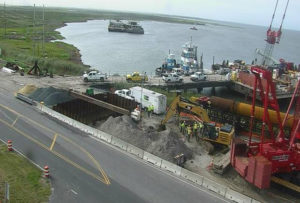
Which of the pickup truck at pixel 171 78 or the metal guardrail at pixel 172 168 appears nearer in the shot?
the metal guardrail at pixel 172 168

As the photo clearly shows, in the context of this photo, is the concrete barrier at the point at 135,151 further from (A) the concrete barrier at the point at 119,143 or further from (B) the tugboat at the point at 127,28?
(B) the tugboat at the point at 127,28

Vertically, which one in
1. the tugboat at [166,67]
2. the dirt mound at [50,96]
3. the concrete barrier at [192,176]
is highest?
the concrete barrier at [192,176]

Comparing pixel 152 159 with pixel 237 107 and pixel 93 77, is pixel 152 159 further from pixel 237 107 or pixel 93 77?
pixel 93 77

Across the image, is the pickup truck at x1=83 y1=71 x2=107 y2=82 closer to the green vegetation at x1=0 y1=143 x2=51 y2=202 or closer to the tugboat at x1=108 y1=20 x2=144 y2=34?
the green vegetation at x1=0 y1=143 x2=51 y2=202

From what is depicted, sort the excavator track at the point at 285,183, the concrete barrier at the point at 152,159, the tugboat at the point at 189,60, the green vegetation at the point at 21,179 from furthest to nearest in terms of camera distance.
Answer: the tugboat at the point at 189,60 → the concrete barrier at the point at 152,159 → the excavator track at the point at 285,183 → the green vegetation at the point at 21,179

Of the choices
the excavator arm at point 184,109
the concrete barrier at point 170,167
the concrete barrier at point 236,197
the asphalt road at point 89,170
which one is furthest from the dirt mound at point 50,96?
the concrete barrier at point 236,197

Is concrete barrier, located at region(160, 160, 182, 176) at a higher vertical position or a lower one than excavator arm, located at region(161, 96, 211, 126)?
lower

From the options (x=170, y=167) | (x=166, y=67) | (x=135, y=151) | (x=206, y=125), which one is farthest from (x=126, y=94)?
(x=166, y=67)

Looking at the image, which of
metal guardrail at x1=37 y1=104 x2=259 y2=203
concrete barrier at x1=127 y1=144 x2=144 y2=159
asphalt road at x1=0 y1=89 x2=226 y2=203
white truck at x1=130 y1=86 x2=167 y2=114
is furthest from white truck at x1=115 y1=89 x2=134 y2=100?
concrete barrier at x1=127 y1=144 x2=144 y2=159
